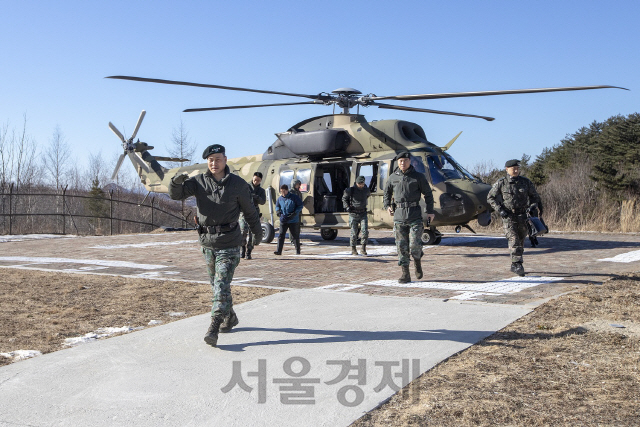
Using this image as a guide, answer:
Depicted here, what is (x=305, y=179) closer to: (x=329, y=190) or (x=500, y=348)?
(x=329, y=190)

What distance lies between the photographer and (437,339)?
209 inches

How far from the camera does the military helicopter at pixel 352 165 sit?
13.3m

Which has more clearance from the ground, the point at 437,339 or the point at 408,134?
the point at 408,134

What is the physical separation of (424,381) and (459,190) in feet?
31.3

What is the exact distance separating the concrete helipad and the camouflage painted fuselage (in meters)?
3.15

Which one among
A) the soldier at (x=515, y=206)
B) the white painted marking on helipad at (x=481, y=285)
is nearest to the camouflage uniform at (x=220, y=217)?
the white painted marking on helipad at (x=481, y=285)

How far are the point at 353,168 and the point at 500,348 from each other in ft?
32.6

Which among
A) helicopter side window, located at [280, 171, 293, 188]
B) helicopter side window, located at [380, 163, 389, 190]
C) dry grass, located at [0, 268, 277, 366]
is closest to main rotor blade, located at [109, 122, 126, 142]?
helicopter side window, located at [280, 171, 293, 188]

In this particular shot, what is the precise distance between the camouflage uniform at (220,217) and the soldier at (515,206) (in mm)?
4985

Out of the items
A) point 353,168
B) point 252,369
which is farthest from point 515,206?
point 353,168

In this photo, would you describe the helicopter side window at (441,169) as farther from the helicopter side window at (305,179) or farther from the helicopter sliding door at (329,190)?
the helicopter side window at (305,179)

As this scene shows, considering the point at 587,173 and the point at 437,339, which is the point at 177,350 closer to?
the point at 437,339

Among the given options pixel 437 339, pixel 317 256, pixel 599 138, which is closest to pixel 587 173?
pixel 599 138

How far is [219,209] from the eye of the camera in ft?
17.7
